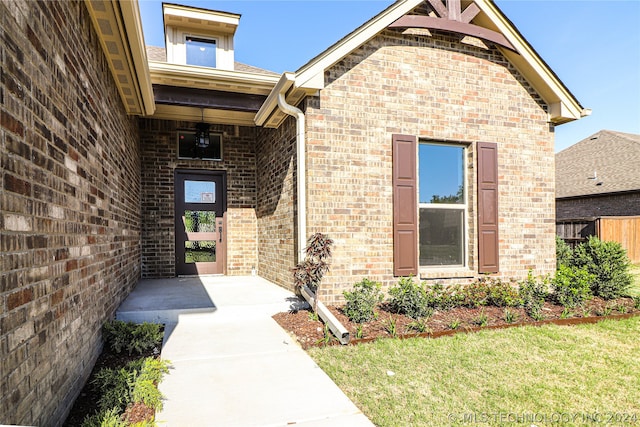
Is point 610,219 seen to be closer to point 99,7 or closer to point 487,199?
point 487,199

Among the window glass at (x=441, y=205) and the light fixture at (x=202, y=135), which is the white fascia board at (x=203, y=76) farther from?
the window glass at (x=441, y=205)

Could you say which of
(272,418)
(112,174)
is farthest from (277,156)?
(272,418)

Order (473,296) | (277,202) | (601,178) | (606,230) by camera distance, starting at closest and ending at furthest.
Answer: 1. (473,296)
2. (277,202)
3. (606,230)
4. (601,178)

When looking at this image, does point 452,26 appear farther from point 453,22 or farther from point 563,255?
point 563,255

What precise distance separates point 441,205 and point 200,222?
5.17m

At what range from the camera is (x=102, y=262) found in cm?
383

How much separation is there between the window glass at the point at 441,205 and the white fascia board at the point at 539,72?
1845mm

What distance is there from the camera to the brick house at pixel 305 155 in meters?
3.40

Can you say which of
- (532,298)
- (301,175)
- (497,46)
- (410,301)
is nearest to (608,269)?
(532,298)

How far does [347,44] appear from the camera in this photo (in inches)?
215

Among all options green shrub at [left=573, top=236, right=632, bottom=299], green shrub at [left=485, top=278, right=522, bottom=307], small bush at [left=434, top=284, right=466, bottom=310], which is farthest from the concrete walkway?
green shrub at [left=573, top=236, right=632, bottom=299]

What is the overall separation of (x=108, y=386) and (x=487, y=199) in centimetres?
588

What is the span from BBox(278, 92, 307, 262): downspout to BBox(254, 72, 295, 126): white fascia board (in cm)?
8

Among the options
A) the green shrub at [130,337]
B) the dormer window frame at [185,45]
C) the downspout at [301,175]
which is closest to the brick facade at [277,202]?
the downspout at [301,175]
